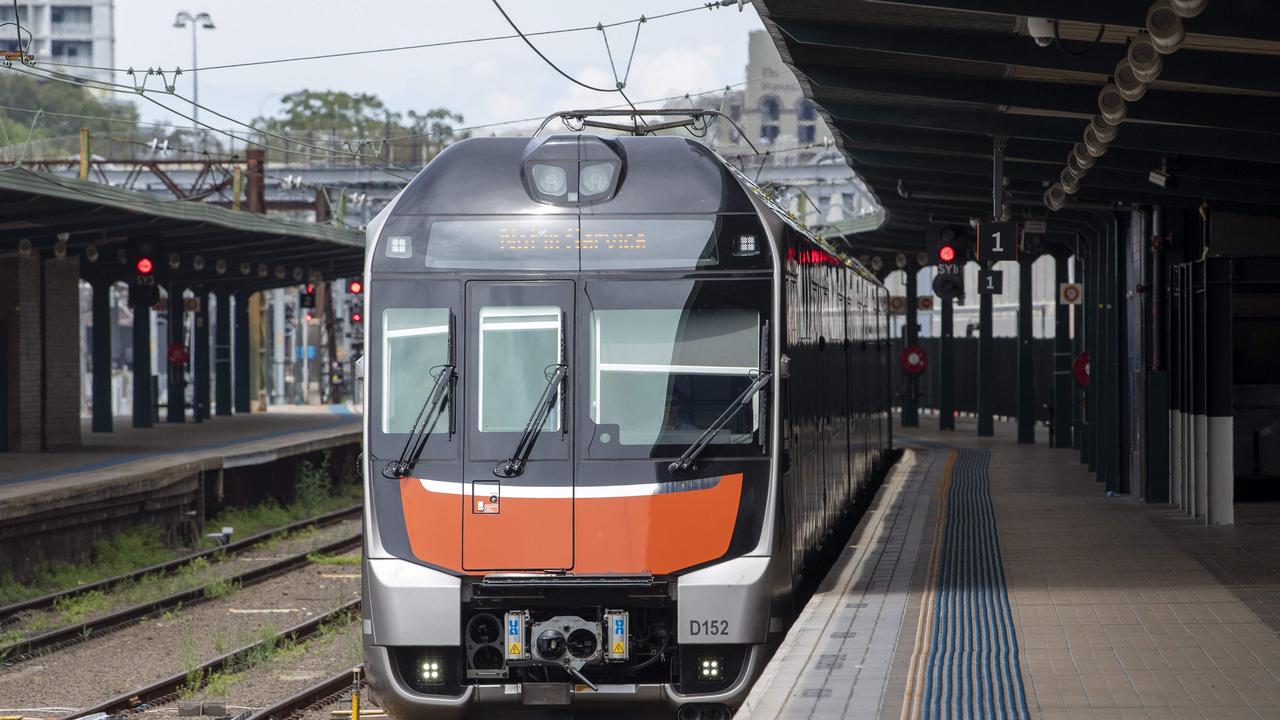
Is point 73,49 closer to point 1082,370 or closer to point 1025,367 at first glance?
point 1025,367

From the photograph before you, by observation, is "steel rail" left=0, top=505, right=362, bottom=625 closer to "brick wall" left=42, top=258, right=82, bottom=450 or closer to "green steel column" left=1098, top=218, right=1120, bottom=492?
"brick wall" left=42, top=258, right=82, bottom=450

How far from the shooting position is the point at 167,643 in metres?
15.8

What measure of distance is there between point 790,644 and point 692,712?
1.03m

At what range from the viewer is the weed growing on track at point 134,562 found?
18.2m

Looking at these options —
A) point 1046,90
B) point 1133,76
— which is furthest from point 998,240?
point 1133,76

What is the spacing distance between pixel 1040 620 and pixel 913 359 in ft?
84.3

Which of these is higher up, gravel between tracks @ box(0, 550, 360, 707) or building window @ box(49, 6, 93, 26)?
building window @ box(49, 6, 93, 26)

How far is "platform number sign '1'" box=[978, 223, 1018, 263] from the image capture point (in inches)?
665

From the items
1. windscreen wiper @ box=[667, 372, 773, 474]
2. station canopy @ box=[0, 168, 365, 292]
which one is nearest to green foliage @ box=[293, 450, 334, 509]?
station canopy @ box=[0, 168, 365, 292]

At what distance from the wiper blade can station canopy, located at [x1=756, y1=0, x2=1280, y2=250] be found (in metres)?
3.45

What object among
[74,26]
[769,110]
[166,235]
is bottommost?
[166,235]

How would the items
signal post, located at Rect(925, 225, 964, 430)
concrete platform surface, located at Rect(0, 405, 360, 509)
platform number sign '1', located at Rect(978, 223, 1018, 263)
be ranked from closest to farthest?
platform number sign '1', located at Rect(978, 223, 1018, 263) < concrete platform surface, located at Rect(0, 405, 360, 509) < signal post, located at Rect(925, 225, 964, 430)

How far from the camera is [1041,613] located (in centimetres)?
1125

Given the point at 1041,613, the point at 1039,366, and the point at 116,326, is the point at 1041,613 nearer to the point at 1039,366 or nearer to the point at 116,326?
the point at 1039,366
